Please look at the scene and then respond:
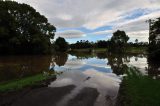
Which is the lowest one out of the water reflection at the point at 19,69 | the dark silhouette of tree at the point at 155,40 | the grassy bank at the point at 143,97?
the grassy bank at the point at 143,97

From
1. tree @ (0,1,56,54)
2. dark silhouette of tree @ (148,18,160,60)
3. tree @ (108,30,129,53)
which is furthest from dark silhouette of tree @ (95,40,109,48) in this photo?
dark silhouette of tree @ (148,18,160,60)

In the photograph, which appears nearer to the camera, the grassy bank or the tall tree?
the grassy bank

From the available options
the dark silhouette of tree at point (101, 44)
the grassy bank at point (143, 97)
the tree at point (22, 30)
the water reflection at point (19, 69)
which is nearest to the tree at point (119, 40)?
the dark silhouette of tree at point (101, 44)

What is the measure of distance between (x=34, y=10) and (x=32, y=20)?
5304 mm

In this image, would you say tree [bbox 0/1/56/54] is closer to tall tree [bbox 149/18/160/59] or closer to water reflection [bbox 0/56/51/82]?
water reflection [bbox 0/56/51/82]

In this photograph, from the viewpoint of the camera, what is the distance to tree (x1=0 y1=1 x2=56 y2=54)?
7656 cm

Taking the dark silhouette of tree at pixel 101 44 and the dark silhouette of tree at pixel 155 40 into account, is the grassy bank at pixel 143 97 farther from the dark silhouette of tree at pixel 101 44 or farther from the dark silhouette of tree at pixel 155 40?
the dark silhouette of tree at pixel 101 44

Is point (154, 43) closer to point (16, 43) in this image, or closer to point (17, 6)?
point (16, 43)

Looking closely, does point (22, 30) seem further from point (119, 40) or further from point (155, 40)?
point (119, 40)

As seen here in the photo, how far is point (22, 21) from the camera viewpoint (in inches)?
3231

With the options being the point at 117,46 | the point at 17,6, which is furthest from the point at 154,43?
the point at 117,46

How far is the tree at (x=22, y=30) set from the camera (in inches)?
3014

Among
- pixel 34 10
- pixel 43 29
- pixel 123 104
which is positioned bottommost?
pixel 123 104

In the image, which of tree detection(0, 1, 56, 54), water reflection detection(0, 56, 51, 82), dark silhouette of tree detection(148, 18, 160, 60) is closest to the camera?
water reflection detection(0, 56, 51, 82)
